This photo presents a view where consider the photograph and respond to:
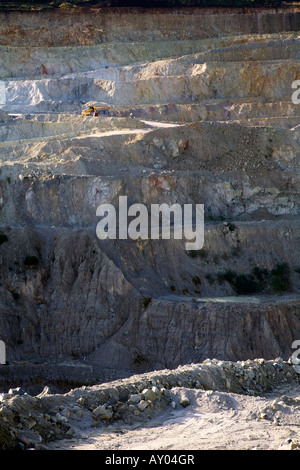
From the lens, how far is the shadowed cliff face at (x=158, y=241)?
1842 inches

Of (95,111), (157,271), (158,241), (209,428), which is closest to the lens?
(209,428)

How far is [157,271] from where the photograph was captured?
5012 centimetres

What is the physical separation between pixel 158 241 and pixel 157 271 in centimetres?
159

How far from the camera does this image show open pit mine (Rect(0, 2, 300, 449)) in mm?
28234

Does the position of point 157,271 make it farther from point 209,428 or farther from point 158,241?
point 209,428

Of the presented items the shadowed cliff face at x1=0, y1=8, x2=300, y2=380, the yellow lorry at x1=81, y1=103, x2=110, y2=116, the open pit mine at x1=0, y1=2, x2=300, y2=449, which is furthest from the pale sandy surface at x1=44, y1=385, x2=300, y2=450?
the yellow lorry at x1=81, y1=103, x2=110, y2=116

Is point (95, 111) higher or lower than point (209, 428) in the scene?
higher

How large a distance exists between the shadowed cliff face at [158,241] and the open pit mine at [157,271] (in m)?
0.07

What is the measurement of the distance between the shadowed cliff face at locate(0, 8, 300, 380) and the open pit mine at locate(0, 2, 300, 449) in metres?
0.07

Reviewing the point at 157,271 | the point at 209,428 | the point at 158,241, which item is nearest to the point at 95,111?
the point at 158,241

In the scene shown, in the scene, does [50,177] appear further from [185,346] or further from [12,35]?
[12,35]

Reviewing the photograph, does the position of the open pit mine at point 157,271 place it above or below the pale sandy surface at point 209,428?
above

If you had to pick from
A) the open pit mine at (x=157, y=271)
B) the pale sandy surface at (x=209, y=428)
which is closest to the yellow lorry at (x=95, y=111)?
the open pit mine at (x=157, y=271)

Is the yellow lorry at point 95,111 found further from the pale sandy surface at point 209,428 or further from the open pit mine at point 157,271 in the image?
the pale sandy surface at point 209,428
